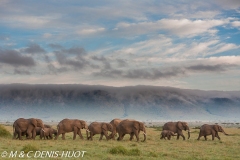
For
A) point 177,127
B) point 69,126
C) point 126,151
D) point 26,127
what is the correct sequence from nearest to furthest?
point 126,151 → point 26,127 → point 69,126 → point 177,127

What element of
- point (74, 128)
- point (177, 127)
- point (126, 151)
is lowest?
point (126, 151)

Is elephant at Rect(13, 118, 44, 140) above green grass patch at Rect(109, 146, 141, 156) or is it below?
above

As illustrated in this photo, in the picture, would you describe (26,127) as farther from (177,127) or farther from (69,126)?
(177,127)

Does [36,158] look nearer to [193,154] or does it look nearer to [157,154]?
[157,154]

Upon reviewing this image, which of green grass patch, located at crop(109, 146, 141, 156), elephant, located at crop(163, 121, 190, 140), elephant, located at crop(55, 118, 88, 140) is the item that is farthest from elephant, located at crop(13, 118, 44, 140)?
elephant, located at crop(163, 121, 190, 140)

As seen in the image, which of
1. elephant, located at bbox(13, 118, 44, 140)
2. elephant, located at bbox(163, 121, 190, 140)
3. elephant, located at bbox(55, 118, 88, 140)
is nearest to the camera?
elephant, located at bbox(13, 118, 44, 140)

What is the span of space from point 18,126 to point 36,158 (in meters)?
15.1

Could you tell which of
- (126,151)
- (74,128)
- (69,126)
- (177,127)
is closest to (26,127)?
(69,126)

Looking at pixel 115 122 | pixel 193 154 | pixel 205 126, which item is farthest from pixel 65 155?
pixel 205 126

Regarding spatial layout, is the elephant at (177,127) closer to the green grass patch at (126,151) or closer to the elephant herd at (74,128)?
the elephant herd at (74,128)

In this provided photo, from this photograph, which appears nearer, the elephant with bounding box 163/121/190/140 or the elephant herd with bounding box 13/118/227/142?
the elephant herd with bounding box 13/118/227/142

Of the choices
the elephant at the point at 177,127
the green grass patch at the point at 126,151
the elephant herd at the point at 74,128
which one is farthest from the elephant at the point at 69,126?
the green grass patch at the point at 126,151

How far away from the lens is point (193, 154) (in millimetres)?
25422

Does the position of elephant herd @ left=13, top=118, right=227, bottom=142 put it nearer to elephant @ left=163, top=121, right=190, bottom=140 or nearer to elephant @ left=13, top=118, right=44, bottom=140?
elephant @ left=13, top=118, right=44, bottom=140
